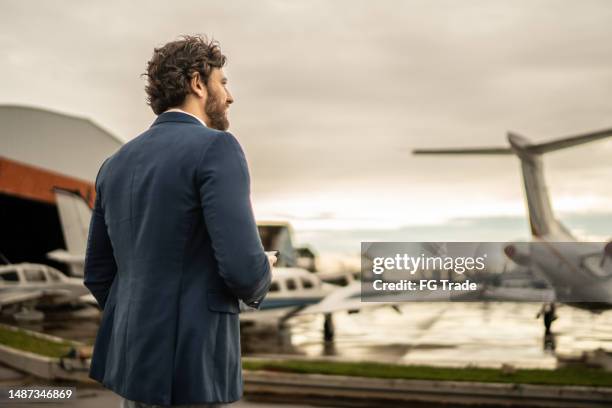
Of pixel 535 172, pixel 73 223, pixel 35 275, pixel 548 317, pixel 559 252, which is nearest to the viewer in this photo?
pixel 548 317

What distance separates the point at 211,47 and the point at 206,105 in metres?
0.16

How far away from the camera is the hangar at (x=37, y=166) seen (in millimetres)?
23484

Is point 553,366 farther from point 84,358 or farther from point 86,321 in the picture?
point 86,321

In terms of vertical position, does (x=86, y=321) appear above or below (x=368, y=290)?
below

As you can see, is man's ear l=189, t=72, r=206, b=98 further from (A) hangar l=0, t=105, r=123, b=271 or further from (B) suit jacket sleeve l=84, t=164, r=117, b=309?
(A) hangar l=0, t=105, r=123, b=271

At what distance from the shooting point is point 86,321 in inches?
773

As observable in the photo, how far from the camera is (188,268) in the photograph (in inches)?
72.0

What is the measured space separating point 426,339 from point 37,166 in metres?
15.6

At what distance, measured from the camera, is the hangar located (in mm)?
23484

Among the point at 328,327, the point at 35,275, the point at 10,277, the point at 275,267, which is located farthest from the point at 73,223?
the point at 328,327

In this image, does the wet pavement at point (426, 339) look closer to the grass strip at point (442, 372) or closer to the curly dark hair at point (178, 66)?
the grass strip at point (442, 372)

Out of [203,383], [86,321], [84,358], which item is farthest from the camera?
[86,321]

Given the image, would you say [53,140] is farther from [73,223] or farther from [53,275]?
[53,275]

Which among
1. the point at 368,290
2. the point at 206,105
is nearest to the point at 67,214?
the point at 368,290
